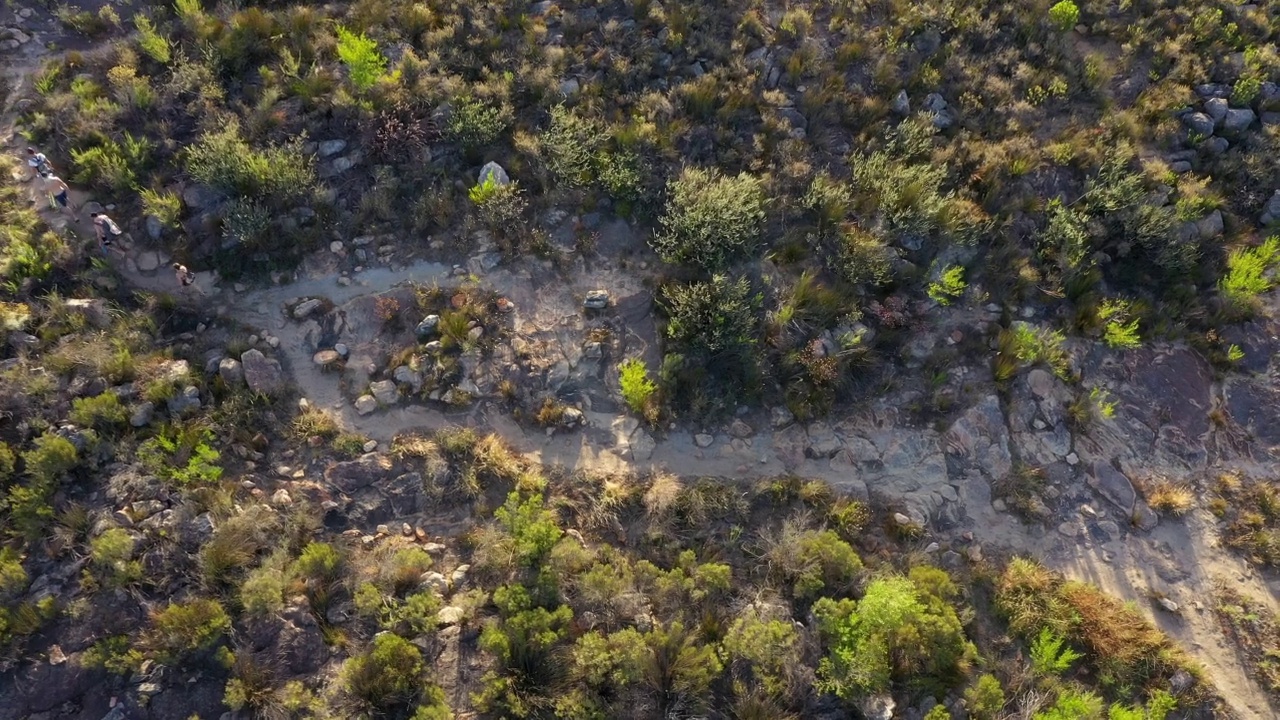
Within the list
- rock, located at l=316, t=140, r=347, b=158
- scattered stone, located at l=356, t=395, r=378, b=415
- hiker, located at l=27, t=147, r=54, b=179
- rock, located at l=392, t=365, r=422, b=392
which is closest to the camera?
scattered stone, located at l=356, t=395, r=378, b=415

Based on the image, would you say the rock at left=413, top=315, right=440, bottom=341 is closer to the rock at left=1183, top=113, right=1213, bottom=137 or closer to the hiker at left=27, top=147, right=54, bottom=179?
the hiker at left=27, top=147, right=54, bottom=179

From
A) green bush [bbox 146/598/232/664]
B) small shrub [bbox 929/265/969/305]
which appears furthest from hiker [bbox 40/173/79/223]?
small shrub [bbox 929/265/969/305]

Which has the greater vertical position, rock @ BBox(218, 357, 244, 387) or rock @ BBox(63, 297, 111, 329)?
rock @ BBox(63, 297, 111, 329)

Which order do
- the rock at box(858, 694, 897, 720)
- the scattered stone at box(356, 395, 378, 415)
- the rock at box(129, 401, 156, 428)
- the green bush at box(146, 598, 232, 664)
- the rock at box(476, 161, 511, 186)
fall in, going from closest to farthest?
the green bush at box(146, 598, 232, 664) → the rock at box(858, 694, 897, 720) → the rock at box(129, 401, 156, 428) → the scattered stone at box(356, 395, 378, 415) → the rock at box(476, 161, 511, 186)

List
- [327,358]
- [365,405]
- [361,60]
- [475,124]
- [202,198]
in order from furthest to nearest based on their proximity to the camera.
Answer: [361,60] → [475,124] → [202,198] → [327,358] → [365,405]

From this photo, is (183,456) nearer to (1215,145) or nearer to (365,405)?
(365,405)

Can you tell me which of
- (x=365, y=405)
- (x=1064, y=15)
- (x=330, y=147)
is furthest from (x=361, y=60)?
(x=1064, y=15)

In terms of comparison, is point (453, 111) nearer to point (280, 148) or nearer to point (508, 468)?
point (280, 148)
